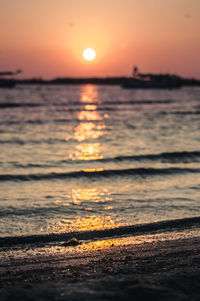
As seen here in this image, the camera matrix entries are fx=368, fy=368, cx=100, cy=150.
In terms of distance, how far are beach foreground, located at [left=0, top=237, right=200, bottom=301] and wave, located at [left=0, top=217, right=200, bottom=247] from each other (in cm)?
58

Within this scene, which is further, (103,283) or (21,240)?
(21,240)

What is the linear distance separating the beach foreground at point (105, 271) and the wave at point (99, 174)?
26.2 ft

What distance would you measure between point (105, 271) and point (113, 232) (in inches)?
131

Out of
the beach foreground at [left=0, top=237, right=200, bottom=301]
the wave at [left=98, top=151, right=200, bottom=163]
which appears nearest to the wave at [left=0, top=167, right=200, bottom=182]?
the wave at [left=98, top=151, right=200, bottom=163]

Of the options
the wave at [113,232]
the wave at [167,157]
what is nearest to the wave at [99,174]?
the wave at [167,157]

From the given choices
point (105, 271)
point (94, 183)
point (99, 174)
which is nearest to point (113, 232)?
point (105, 271)

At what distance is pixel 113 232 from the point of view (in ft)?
31.0

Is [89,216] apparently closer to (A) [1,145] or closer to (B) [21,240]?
(B) [21,240]

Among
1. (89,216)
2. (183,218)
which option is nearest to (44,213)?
(89,216)

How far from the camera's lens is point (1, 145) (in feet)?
82.3

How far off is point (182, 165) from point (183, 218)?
9191 mm

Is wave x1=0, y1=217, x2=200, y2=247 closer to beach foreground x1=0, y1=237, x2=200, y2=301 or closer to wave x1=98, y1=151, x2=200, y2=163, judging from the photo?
beach foreground x1=0, y1=237, x2=200, y2=301

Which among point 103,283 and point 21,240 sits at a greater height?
point 103,283

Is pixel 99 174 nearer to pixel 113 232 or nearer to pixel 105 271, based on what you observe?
pixel 113 232
